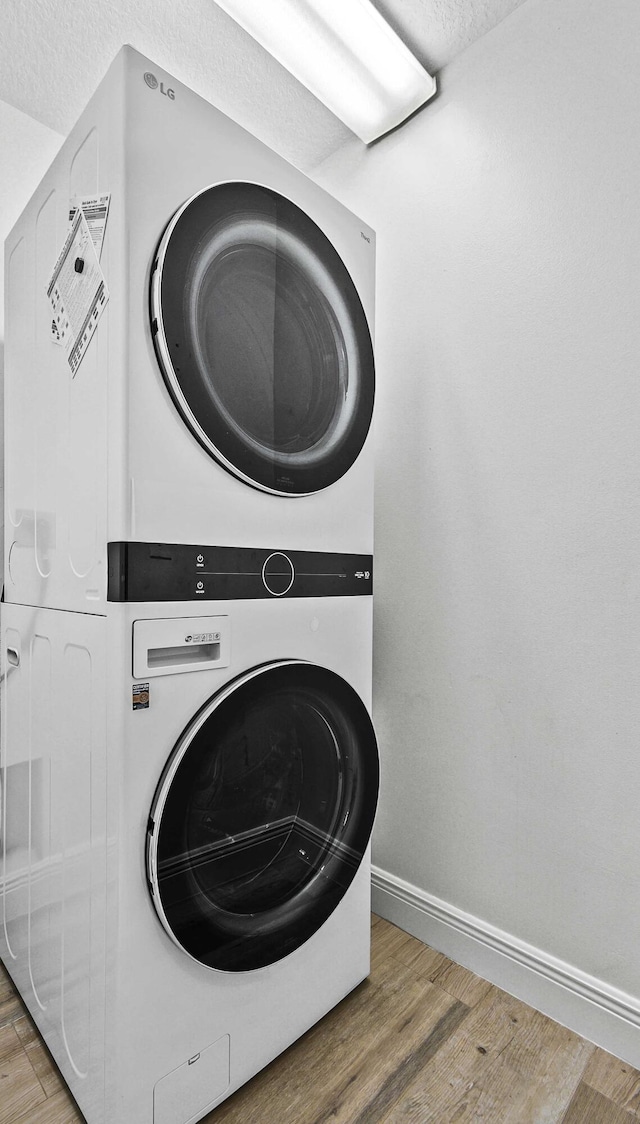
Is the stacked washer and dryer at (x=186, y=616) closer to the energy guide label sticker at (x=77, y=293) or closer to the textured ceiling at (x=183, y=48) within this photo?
the energy guide label sticker at (x=77, y=293)

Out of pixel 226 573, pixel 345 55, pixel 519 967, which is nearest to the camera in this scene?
pixel 226 573

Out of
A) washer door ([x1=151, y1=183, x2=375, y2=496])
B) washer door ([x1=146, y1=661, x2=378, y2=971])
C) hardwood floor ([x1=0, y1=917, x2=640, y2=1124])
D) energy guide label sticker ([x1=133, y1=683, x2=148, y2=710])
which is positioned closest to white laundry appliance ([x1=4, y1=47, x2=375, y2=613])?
washer door ([x1=151, y1=183, x2=375, y2=496])

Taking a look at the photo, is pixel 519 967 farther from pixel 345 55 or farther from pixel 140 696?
pixel 345 55

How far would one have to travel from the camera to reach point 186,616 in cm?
100

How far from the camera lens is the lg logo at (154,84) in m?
0.96

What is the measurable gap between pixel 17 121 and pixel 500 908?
2510 mm

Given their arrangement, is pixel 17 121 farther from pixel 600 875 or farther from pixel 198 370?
pixel 600 875

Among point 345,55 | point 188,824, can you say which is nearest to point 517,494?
point 188,824

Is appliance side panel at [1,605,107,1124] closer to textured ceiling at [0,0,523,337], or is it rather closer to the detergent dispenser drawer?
the detergent dispenser drawer

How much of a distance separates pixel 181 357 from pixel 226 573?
0.37 metres

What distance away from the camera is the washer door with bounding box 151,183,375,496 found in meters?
0.98

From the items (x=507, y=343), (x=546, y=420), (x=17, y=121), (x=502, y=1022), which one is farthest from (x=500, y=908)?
(x=17, y=121)

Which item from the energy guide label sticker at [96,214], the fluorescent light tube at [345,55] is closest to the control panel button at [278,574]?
the energy guide label sticker at [96,214]

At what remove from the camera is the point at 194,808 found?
1.00 m
